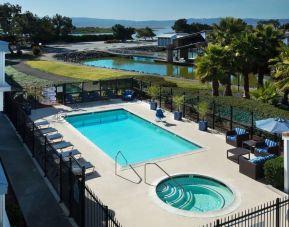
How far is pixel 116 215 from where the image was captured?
14172mm

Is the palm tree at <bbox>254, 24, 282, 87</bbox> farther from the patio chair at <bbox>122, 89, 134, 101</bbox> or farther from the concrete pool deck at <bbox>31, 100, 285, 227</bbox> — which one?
the concrete pool deck at <bbox>31, 100, 285, 227</bbox>

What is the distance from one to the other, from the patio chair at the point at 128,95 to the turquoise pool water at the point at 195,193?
1664 centimetres

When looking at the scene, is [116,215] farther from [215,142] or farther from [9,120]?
[9,120]

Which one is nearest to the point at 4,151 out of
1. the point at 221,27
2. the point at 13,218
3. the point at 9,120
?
the point at 9,120

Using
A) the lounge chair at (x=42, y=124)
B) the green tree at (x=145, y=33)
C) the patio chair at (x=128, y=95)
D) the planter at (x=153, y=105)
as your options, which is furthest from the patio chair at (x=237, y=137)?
the green tree at (x=145, y=33)

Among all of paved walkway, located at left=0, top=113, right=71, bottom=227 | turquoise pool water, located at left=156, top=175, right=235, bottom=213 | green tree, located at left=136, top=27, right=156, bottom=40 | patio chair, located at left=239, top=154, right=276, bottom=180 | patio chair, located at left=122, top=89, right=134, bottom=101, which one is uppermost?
green tree, located at left=136, top=27, right=156, bottom=40

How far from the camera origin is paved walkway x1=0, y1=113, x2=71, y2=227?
45.7 feet

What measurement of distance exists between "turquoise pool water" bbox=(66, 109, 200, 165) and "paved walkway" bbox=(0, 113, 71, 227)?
4.59 metres

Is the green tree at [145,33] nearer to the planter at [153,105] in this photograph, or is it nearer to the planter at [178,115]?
the planter at [153,105]

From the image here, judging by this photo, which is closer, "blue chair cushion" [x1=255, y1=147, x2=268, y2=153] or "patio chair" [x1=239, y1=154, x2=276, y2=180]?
"patio chair" [x1=239, y1=154, x2=276, y2=180]

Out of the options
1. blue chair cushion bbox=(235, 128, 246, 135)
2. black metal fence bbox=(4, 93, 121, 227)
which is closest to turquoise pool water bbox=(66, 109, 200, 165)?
blue chair cushion bbox=(235, 128, 246, 135)

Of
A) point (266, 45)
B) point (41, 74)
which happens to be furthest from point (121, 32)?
point (266, 45)

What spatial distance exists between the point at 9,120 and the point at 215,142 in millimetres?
14155

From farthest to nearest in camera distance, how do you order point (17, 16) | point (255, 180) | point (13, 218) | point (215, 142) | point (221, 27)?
point (17, 16)
point (221, 27)
point (215, 142)
point (255, 180)
point (13, 218)
